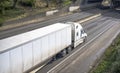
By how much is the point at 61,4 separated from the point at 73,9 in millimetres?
4138

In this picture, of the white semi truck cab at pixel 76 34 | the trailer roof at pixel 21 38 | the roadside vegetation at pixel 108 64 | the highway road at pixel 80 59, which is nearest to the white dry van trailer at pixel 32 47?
the trailer roof at pixel 21 38

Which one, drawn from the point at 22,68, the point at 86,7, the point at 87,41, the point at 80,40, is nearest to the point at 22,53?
the point at 22,68

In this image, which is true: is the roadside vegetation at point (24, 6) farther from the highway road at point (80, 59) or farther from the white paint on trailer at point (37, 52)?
the white paint on trailer at point (37, 52)

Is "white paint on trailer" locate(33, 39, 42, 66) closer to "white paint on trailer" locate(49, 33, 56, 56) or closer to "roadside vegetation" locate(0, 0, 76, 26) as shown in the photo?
"white paint on trailer" locate(49, 33, 56, 56)

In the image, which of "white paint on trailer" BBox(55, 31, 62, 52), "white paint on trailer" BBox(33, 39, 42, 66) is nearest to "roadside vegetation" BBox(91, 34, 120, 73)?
"white paint on trailer" BBox(55, 31, 62, 52)

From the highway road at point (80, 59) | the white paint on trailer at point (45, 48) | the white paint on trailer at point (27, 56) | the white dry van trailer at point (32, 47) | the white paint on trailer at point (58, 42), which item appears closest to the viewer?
the white dry van trailer at point (32, 47)

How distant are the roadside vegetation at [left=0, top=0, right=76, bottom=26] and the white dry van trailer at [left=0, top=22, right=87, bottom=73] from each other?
2487cm

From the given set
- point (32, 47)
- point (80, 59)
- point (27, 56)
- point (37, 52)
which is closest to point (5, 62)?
point (27, 56)

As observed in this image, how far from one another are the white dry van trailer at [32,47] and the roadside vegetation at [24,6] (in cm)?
2487

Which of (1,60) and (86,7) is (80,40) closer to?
(1,60)

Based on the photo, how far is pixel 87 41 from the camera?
37250 millimetres

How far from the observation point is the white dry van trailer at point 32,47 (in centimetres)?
1794

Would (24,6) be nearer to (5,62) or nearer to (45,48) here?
(45,48)

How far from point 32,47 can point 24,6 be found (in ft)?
181
